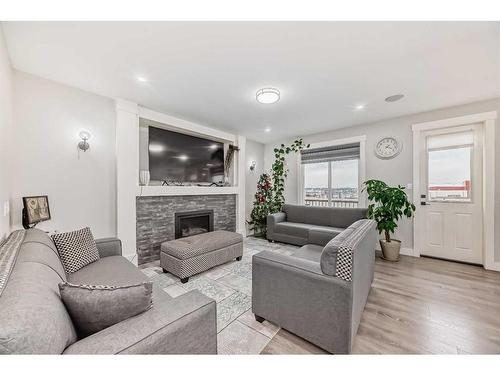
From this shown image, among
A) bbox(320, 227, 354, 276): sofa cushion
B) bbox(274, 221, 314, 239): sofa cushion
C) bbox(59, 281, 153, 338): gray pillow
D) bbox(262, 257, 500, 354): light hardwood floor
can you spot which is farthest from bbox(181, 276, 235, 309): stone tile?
bbox(274, 221, 314, 239): sofa cushion

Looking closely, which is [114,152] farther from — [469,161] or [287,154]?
[469,161]

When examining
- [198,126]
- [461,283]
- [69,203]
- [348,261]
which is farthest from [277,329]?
[198,126]

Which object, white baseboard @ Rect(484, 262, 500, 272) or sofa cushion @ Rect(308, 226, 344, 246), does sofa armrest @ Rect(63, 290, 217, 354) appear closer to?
sofa cushion @ Rect(308, 226, 344, 246)

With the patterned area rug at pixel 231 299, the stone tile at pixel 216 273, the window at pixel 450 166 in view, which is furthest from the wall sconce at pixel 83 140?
the window at pixel 450 166

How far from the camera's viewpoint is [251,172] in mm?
5172

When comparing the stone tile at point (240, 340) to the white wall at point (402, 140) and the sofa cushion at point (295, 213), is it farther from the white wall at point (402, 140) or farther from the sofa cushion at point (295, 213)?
the white wall at point (402, 140)

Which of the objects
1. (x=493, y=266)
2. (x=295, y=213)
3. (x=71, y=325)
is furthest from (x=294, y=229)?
(x=71, y=325)

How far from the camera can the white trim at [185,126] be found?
3110mm

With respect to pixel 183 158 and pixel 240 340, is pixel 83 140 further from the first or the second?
pixel 240 340

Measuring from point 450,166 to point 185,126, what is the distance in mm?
4412

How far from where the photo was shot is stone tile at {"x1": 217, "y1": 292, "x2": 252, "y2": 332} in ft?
5.55

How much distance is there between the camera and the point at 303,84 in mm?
2426

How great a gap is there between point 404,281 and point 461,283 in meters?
0.64
